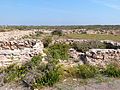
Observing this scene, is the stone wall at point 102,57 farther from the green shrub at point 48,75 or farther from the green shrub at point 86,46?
the green shrub at point 86,46

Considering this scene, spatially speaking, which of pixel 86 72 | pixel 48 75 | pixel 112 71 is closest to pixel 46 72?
pixel 48 75

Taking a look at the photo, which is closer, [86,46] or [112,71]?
[112,71]

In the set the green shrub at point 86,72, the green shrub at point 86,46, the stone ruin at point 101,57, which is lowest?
the green shrub at point 86,46

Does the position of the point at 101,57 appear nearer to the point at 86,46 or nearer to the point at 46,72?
the point at 46,72

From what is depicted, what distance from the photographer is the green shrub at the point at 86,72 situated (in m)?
7.23

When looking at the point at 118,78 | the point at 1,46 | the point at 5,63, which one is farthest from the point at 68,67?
the point at 1,46

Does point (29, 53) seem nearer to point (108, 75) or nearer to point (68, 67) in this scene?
point (68, 67)

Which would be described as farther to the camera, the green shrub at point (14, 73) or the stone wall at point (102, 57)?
the stone wall at point (102, 57)

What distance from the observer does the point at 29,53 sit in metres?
8.71

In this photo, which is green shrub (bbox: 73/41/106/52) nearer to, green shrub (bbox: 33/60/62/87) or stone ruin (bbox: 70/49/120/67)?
stone ruin (bbox: 70/49/120/67)

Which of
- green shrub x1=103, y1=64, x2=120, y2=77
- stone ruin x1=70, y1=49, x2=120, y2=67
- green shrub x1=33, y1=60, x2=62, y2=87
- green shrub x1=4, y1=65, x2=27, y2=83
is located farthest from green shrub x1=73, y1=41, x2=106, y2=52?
green shrub x1=4, y1=65, x2=27, y2=83

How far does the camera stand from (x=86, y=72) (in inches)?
287

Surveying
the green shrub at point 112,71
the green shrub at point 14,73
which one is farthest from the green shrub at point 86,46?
the green shrub at point 14,73

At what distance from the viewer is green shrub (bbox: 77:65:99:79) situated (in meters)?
7.23
